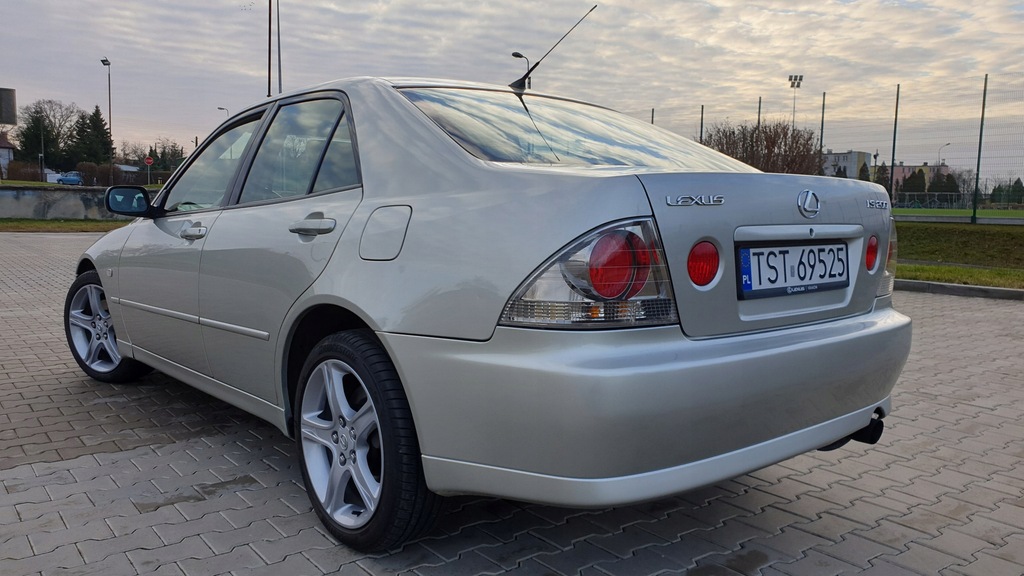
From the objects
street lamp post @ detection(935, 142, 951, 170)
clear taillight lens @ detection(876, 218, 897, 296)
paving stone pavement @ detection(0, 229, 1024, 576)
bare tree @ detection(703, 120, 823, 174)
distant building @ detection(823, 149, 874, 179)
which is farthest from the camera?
distant building @ detection(823, 149, 874, 179)

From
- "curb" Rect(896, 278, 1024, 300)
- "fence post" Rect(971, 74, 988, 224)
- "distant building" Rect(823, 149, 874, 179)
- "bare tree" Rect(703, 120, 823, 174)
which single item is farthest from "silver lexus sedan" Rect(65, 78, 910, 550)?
Result: "distant building" Rect(823, 149, 874, 179)

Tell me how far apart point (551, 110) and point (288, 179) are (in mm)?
1124

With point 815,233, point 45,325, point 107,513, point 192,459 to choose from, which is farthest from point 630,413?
point 45,325

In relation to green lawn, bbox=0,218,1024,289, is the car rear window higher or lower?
higher

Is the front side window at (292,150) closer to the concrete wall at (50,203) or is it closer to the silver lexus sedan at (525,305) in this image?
the silver lexus sedan at (525,305)

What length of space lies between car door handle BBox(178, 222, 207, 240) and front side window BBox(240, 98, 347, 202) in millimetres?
274

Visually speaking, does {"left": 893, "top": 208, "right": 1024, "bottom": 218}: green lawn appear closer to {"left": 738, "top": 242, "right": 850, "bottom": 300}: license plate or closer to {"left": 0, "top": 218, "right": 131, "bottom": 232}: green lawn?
{"left": 738, "top": 242, "right": 850, "bottom": 300}: license plate

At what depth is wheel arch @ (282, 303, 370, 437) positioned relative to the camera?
2811mm

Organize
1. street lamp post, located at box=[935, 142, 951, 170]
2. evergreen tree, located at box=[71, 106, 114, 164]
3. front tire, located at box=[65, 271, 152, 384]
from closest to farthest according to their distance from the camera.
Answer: front tire, located at box=[65, 271, 152, 384]
street lamp post, located at box=[935, 142, 951, 170]
evergreen tree, located at box=[71, 106, 114, 164]

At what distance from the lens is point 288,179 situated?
3268 millimetres

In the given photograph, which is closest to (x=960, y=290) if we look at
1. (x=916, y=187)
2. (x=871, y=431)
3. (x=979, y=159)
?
(x=871, y=431)

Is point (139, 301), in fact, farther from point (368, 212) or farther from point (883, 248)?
point (883, 248)

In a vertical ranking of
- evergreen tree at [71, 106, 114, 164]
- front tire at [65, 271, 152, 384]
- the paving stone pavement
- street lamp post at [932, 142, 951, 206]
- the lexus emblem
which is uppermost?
evergreen tree at [71, 106, 114, 164]

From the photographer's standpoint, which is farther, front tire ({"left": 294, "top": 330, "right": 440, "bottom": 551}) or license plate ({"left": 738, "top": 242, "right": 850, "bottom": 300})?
front tire ({"left": 294, "top": 330, "right": 440, "bottom": 551})
